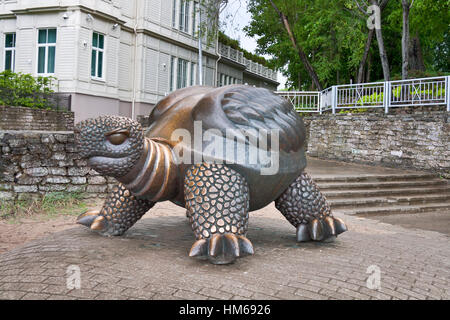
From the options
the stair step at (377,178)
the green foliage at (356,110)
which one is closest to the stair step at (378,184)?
the stair step at (377,178)

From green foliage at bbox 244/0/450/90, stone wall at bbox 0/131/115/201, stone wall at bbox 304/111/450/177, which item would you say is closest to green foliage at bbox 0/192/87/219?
stone wall at bbox 0/131/115/201

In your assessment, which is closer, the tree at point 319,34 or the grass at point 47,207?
the grass at point 47,207

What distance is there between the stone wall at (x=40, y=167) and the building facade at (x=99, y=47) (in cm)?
980

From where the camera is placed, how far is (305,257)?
330 centimetres

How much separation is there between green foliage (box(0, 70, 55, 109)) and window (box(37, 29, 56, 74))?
5.48 feet

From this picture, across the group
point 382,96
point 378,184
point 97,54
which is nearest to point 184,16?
point 97,54

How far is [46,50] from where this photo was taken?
1727 centimetres

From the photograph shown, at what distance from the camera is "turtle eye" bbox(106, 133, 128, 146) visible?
9.44ft

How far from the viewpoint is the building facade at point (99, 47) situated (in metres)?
16.8

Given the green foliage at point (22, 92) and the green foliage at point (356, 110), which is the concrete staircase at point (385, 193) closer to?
the green foliage at point (356, 110)

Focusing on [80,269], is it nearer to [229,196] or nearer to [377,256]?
[229,196]

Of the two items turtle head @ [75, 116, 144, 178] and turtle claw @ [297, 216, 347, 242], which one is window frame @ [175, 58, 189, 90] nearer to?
A: turtle claw @ [297, 216, 347, 242]
